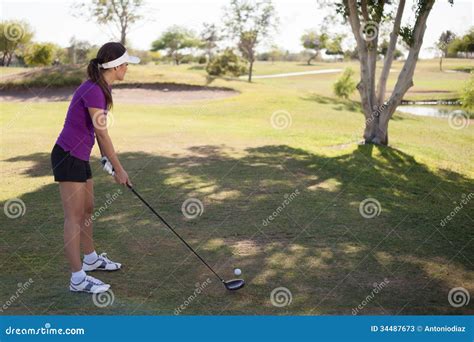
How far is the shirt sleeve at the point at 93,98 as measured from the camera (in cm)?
542

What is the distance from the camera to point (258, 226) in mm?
8414

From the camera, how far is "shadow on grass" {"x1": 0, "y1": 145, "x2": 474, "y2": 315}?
577 centimetres

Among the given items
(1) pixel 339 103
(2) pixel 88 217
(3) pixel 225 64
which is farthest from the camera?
(3) pixel 225 64

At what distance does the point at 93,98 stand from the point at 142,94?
1099 inches

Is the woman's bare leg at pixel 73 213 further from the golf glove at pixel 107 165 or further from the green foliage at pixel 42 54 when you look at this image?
the green foliage at pixel 42 54

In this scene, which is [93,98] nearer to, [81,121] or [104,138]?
[81,121]

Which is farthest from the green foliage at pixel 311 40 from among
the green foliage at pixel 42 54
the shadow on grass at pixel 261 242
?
the shadow on grass at pixel 261 242

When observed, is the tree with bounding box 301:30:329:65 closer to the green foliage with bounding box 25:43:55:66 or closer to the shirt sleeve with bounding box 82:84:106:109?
the green foliage with bounding box 25:43:55:66

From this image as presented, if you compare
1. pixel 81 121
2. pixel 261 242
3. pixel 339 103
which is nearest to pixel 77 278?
pixel 81 121

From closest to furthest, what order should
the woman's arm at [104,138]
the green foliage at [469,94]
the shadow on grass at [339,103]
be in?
the woman's arm at [104,138] < the green foliage at [469,94] < the shadow on grass at [339,103]

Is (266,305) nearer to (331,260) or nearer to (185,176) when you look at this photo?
(331,260)

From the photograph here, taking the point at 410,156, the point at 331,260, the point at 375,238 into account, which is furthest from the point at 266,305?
the point at 410,156

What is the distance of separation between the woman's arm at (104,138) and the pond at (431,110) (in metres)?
29.4

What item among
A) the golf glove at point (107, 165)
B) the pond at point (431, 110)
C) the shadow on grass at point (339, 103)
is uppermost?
the golf glove at point (107, 165)
